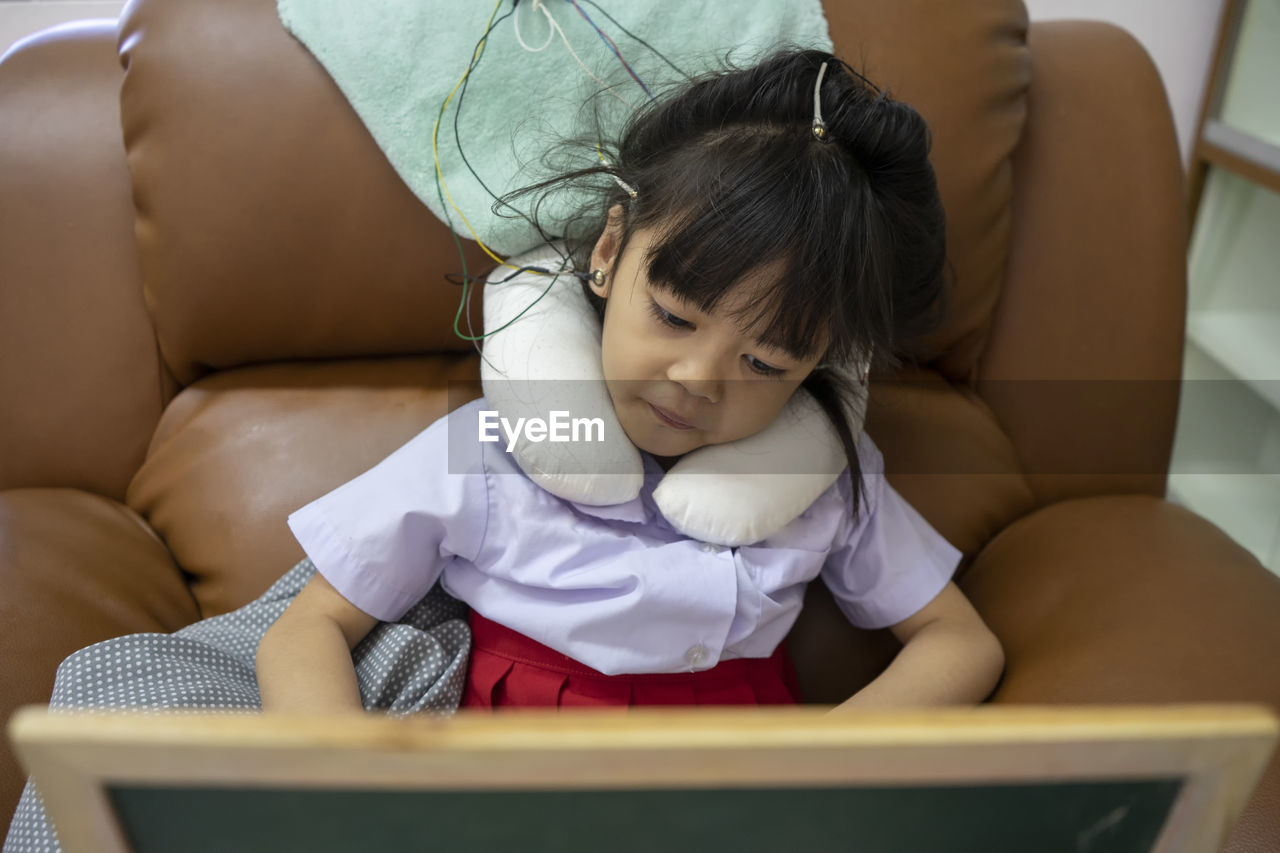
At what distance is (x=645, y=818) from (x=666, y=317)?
484 mm

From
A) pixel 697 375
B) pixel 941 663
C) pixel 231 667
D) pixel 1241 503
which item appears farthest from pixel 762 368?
pixel 1241 503

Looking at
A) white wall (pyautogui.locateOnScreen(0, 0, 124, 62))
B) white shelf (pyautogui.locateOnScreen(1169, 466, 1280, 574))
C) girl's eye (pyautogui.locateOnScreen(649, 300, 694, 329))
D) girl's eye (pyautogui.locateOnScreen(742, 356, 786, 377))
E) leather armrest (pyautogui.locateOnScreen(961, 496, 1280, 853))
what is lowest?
white shelf (pyautogui.locateOnScreen(1169, 466, 1280, 574))

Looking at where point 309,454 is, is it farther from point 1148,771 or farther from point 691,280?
point 1148,771

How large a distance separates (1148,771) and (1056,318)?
82 cm

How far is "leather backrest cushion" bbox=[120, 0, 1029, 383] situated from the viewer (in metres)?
1.00

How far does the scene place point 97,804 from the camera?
0.39 metres

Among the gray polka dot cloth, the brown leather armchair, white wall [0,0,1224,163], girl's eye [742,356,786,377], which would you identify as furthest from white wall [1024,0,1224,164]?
the gray polka dot cloth

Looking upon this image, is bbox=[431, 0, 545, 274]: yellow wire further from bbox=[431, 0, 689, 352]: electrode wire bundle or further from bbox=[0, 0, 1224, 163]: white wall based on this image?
bbox=[0, 0, 1224, 163]: white wall

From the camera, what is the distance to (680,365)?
81 centimetres

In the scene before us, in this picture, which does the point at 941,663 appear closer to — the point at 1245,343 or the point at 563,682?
the point at 563,682

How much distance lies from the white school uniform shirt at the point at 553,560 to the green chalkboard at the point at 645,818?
45 centimetres

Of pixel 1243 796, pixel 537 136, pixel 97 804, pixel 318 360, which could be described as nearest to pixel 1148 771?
pixel 1243 796

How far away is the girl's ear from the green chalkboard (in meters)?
0.57

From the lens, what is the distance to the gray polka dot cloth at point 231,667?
31.4 inches
